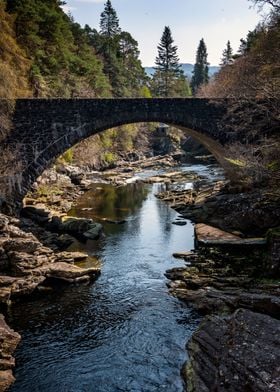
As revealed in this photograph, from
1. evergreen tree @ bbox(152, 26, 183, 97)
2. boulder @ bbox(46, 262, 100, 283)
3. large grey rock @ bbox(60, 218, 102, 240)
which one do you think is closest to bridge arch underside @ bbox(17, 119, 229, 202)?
large grey rock @ bbox(60, 218, 102, 240)

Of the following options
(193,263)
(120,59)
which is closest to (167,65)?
(120,59)

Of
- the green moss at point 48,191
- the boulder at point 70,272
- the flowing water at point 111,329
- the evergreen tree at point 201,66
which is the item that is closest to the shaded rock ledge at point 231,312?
the flowing water at point 111,329

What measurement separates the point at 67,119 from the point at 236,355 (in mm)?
19623

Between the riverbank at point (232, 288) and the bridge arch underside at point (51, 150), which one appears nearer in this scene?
the riverbank at point (232, 288)

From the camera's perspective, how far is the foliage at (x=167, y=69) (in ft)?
259

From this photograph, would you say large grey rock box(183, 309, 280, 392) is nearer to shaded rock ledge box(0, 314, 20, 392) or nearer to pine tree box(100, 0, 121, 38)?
shaded rock ledge box(0, 314, 20, 392)

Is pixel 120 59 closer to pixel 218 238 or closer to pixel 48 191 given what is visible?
pixel 48 191

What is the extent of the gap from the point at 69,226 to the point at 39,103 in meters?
7.41

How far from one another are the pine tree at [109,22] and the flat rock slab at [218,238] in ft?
193

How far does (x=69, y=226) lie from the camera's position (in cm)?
2466

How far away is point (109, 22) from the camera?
7369 centimetres

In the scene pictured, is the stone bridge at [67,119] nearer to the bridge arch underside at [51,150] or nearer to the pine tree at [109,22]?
the bridge arch underside at [51,150]

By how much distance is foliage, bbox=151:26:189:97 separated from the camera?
79.0 m

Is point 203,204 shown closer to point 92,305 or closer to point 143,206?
point 143,206
